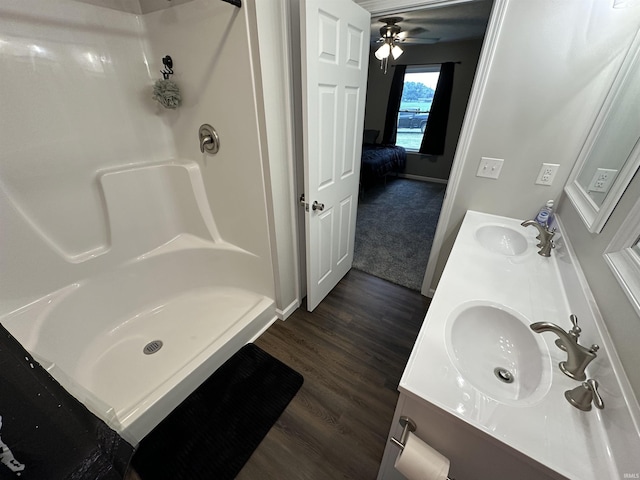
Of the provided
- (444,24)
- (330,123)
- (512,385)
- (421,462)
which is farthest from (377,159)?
(421,462)

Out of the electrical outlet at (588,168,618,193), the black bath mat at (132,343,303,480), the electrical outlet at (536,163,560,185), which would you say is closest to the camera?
the electrical outlet at (588,168,618,193)

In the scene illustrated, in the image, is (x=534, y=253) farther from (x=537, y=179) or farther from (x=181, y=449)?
(x=181, y=449)

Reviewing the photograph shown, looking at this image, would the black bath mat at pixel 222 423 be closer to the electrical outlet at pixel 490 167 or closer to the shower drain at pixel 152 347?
the shower drain at pixel 152 347

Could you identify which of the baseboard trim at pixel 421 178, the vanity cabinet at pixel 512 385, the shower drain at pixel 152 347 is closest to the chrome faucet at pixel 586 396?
the vanity cabinet at pixel 512 385

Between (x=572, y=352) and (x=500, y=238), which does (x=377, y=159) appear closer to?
(x=500, y=238)

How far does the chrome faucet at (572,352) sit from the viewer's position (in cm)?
61

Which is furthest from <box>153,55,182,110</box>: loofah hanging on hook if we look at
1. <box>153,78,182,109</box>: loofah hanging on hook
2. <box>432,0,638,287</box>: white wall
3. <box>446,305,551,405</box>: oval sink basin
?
<box>446,305,551,405</box>: oval sink basin

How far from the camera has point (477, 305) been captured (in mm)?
884

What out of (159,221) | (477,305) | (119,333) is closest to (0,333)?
(477,305)

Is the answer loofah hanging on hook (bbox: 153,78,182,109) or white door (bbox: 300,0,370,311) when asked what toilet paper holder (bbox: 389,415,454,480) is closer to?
white door (bbox: 300,0,370,311)

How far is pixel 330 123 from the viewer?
1.43 meters

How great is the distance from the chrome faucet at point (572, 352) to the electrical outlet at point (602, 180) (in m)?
0.71

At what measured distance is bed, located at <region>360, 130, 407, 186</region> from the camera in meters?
4.03

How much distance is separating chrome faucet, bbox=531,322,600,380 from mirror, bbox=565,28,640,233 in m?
0.50
